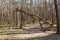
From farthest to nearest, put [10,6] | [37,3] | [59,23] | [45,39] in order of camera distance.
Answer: [37,3] < [10,6] < [59,23] < [45,39]

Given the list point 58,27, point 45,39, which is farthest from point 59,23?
point 45,39

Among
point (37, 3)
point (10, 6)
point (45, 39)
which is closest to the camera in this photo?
point (45, 39)

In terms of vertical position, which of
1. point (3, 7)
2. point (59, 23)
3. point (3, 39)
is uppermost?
point (3, 7)

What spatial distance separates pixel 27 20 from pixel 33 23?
28.2 inches

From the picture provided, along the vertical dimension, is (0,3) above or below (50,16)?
above

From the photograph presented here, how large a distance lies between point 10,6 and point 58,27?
5153mm

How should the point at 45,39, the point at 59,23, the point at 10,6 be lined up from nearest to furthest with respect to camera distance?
the point at 45,39 < the point at 59,23 < the point at 10,6

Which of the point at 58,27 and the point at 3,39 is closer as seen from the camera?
the point at 3,39

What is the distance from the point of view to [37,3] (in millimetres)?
12727

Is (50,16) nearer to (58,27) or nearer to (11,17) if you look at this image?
(11,17)

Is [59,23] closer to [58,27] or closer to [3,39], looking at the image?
[58,27]

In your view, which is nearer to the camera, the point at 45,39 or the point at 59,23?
the point at 45,39

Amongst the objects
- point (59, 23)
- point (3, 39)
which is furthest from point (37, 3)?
point (3, 39)

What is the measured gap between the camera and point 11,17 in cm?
1240
